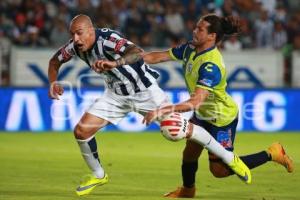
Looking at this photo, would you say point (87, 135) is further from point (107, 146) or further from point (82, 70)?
point (82, 70)

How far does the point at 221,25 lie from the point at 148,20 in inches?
477

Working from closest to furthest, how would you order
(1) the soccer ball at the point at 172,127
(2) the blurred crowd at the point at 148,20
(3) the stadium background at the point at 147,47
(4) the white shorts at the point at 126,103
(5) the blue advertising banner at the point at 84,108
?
(1) the soccer ball at the point at 172,127 < (4) the white shorts at the point at 126,103 < (5) the blue advertising banner at the point at 84,108 < (3) the stadium background at the point at 147,47 < (2) the blurred crowd at the point at 148,20

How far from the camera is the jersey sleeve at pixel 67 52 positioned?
1001 centimetres

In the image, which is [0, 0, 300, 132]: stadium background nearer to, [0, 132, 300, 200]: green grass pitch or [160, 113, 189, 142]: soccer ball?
[0, 132, 300, 200]: green grass pitch

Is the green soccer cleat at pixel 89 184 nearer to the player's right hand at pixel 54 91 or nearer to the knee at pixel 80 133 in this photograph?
the knee at pixel 80 133

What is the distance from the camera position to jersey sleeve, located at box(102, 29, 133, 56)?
31.4 ft

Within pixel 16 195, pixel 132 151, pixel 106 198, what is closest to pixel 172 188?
pixel 106 198

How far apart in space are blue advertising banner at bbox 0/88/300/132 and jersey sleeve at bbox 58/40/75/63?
8.43 meters

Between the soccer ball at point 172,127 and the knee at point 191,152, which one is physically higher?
the soccer ball at point 172,127

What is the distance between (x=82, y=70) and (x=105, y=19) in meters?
1.62

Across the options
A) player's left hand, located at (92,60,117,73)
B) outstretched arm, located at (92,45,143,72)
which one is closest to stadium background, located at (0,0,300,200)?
outstretched arm, located at (92,45,143,72)

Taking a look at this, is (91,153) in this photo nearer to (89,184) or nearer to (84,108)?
(89,184)

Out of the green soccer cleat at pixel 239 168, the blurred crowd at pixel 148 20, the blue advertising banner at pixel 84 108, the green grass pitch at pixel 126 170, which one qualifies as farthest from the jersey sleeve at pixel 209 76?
the blurred crowd at pixel 148 20

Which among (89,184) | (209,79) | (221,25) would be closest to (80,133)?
(89,184)
